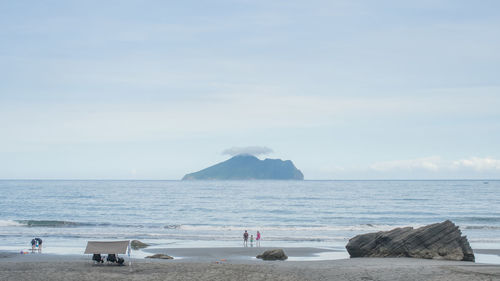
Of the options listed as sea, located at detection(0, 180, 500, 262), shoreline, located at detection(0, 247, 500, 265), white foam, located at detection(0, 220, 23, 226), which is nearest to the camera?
shoreline, located at detection(0, 247, 500, 265)

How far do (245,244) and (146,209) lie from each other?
48.5 m

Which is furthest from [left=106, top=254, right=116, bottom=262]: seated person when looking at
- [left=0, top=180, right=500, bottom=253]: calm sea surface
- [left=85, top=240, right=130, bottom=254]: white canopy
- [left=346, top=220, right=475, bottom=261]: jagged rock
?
[left=346, top=220, right=475, bottom=261]: jagged rock

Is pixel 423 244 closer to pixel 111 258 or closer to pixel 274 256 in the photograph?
pixel 274 256

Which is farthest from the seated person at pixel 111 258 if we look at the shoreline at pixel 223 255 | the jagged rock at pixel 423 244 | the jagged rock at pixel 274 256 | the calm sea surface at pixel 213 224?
the jagged rock at pixel 423 244

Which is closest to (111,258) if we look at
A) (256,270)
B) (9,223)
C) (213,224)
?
(256,270)

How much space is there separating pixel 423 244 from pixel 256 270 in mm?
12560

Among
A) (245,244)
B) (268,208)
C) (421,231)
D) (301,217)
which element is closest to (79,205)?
(268,208)

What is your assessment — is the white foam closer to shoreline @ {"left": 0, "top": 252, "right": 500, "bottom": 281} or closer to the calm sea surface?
the calm sea surface

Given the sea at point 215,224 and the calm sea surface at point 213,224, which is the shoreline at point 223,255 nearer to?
the sea at point 215,224

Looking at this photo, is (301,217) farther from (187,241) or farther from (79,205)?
(79,205)

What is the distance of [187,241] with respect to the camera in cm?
4628

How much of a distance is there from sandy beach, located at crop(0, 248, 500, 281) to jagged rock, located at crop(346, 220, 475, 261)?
142cm

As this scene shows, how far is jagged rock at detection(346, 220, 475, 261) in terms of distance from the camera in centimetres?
3180

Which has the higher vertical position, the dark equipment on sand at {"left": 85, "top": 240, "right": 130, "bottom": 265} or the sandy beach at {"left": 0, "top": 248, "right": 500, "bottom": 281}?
the dark equipment on sand at {"left": 85, "top": 240, "right": 130, "bottom": 265}
